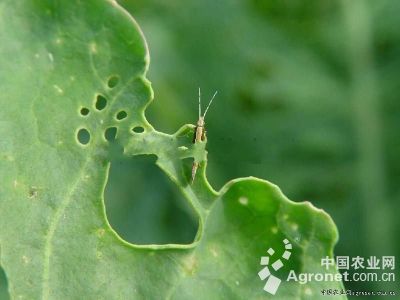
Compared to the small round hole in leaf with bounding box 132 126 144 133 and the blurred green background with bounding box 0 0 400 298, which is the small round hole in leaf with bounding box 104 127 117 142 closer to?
the small round hole in leaf with bounding box 132 126 144 133

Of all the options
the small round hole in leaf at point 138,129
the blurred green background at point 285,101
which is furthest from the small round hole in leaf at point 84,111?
the blurred green background at point 285,101

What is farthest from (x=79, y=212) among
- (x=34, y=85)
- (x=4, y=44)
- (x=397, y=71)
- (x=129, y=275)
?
(x=397, y=71)

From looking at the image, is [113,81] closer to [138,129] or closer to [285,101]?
[138,129]

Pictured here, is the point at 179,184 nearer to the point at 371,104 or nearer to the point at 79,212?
the point at 79,212

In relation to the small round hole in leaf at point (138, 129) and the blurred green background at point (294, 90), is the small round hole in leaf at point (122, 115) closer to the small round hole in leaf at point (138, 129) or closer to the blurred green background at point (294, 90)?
the small round hole in leaf at point (138, 129)

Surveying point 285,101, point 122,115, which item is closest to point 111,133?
point 122,115

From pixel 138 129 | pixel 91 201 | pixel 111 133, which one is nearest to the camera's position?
pixel 91 201
